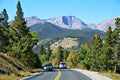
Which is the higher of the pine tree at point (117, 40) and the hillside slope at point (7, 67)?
the pine tree at point (117, 40)

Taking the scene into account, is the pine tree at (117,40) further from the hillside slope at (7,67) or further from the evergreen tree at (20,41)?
the hillside slope at (7,67)

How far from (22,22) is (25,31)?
242 centimetres

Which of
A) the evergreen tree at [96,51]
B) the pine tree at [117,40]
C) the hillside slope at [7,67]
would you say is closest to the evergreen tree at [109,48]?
the pine tree at [117,40]

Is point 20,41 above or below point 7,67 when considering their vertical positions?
above

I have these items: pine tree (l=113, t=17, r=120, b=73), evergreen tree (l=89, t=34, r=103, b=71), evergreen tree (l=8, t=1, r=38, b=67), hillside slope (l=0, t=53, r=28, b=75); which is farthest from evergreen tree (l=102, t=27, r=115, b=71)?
hillside slope (l=0, t=53, r=28, b=75)

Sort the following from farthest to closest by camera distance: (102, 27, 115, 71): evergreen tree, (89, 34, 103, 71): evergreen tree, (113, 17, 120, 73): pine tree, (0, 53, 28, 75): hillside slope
→ (89, 34, 103, 71): evergreen tree, (102, 27, 115, 71): evergreen tree, (113, 17, 120, 73): pine tree, (0, 53, 28, 75): hillside slope

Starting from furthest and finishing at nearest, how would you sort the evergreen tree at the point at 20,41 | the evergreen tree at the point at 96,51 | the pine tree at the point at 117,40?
the evergreen tree at the point at 96,51 → the pine tree at the point at 117,40 → the evergreen tree at the point at 20,41

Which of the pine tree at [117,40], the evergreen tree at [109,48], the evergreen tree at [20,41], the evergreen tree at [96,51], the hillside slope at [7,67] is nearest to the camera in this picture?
the hillside slope at [7,67]

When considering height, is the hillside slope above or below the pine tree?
below

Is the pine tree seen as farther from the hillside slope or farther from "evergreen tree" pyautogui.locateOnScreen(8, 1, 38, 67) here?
Result: the hillside slope

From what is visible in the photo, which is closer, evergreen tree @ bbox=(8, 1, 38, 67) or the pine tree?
evergreen tree @ bbox=(8, 1, 38, 67)

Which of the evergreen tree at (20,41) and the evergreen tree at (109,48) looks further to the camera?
the evergreen tree at (109,48)

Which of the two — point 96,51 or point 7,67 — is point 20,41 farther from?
point 96,51

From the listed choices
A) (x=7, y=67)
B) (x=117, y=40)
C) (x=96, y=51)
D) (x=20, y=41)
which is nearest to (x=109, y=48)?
Result: (x=117, y=40)
